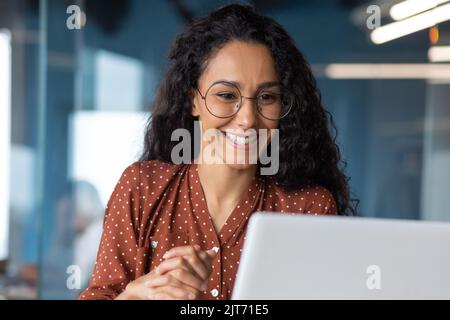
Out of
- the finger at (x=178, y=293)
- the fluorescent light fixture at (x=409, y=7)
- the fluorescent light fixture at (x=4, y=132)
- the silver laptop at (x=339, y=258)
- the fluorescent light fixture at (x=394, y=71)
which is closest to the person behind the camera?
the silver laptop at (x=339, y=258)

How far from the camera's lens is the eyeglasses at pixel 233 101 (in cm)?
178

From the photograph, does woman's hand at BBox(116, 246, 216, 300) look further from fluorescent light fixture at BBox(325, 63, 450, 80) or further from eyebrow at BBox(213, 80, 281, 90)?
fluorescent light fixture at BBox(325, 63, 450, 80)

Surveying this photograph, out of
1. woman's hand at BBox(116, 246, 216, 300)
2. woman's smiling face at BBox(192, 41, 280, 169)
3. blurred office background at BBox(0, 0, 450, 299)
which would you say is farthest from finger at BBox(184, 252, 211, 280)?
blurred office background at BBox(0, 0, 450, 299)

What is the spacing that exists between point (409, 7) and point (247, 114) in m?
2.82

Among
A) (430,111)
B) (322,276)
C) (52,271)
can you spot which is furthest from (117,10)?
(322,276)

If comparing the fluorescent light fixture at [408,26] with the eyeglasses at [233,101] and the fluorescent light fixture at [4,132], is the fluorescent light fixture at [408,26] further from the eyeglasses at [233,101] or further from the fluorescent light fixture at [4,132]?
the fluorescent light fixture at [4,132]

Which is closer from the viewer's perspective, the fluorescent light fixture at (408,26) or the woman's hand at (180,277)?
the woman's hand at (180,277)

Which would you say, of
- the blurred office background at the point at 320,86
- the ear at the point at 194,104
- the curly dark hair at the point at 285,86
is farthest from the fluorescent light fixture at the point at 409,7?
the ear at the point at 194,104

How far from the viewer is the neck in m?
1.88

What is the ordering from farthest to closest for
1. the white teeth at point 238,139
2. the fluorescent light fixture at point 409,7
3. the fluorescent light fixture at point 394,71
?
the fluorescent light fixture at point 394,71 → the fluorescent light fixture at point 409,7 → the white teeth at point 238,139

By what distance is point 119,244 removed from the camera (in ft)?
5.74

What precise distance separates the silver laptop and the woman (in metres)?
0.74

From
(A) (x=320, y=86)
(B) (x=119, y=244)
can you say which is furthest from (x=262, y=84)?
(A) (x=320, y=86)

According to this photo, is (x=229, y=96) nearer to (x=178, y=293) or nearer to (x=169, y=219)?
(x=169, y=219)
